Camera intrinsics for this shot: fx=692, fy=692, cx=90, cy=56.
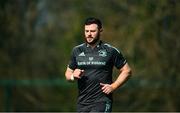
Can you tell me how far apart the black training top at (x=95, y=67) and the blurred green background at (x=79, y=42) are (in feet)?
31.4

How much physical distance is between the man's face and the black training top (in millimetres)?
118

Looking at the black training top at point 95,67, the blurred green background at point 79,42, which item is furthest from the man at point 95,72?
the blurred green background at point 79,42

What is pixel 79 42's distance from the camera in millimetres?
25438

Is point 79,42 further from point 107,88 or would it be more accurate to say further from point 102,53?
point 107,88

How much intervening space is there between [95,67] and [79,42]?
17.2m

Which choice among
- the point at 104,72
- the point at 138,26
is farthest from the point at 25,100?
the point at 104,72

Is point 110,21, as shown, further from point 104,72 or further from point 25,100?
point 104,72

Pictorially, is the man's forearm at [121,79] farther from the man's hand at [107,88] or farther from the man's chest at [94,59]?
the man's chest at [94,59]

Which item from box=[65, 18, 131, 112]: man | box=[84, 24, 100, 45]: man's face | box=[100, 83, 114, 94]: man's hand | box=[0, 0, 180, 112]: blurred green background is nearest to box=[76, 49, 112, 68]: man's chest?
box=[65, 18, 131, 112]: man

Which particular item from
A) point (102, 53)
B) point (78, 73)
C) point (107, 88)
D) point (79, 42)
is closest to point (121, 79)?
point (107, 88)

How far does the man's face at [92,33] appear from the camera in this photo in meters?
8.23

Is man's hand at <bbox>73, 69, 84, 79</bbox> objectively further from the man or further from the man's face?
the man's face

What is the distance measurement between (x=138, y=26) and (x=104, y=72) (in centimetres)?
1433

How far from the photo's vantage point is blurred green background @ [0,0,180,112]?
21953mm
